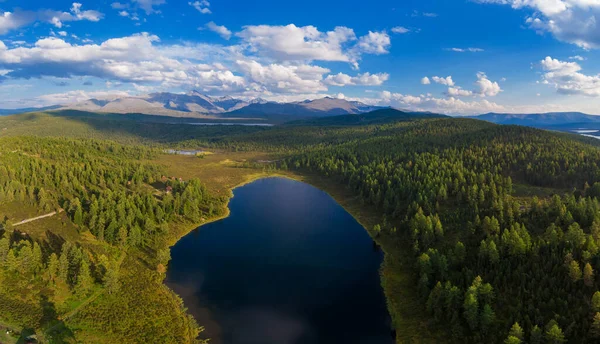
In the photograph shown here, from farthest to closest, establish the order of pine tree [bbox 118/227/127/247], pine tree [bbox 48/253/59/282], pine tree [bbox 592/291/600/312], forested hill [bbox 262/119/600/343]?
pine tree [bbox 118/227/127/247], pine tree [bbox 48/253/59/282], forested hill [bbox 262/119/600/343], pine tree [bbox 592/291/600/312]

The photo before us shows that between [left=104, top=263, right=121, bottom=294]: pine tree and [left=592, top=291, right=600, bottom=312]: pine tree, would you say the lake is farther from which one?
[left=592, top=291, right=600, bottom=312]: pine tree

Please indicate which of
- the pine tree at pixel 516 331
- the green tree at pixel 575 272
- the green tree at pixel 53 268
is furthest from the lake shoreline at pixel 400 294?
the green tree at pixel 53 268

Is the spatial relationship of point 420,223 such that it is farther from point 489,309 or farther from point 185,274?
point 185,274

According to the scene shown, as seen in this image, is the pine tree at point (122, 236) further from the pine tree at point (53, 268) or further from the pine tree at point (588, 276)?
the pine tree at point (588, 276)

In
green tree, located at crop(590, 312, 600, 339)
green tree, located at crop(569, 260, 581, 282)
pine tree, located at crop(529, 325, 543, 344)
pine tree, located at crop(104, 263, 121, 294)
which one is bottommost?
pine tree, located at crop(104, 263, 121, 294)

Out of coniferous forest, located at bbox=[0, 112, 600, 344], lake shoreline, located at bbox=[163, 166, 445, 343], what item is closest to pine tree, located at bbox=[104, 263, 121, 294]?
coniferous forest, located at bbox=[0, 112, 600, 344]

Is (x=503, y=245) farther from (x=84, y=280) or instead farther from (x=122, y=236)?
(x=122, y=236)

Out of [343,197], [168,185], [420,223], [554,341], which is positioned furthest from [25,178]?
[554,341]
